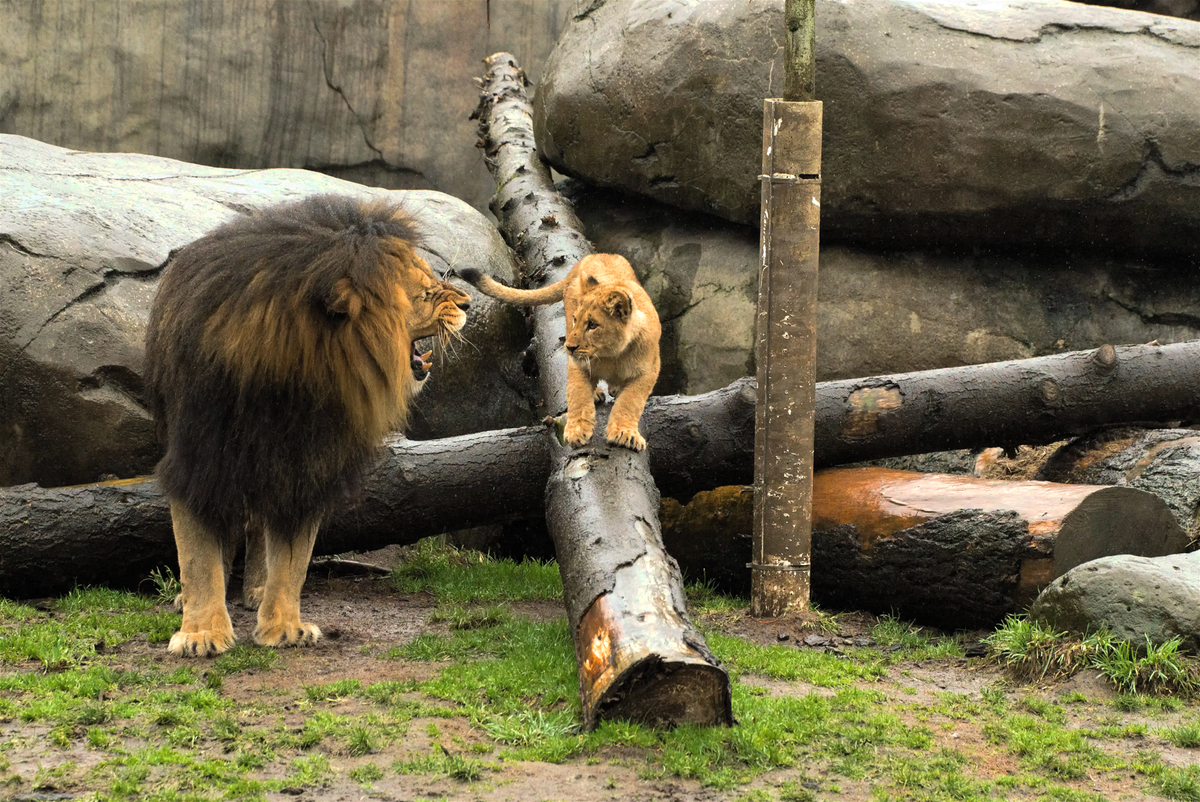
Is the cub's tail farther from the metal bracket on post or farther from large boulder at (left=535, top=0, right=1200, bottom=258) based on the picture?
large boulder at (left=535, top=0, right=1200, bottom=258)

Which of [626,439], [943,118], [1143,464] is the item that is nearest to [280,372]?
[626,439]

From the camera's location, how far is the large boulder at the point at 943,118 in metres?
8.63

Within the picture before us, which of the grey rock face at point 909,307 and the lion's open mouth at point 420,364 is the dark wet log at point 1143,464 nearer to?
the grey rock face at point 909,307

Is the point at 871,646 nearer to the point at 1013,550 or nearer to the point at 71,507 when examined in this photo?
the point at 1013,550

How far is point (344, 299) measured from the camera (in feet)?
17.1

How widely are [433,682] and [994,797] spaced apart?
88.9 inches

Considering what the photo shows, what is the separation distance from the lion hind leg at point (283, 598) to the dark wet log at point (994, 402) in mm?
3113

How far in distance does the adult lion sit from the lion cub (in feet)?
2.45

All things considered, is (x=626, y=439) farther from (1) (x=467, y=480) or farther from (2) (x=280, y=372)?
(2) (x=280, y=372)

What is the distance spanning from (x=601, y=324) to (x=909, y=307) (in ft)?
11.3

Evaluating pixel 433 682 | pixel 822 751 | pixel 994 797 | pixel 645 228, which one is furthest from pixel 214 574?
pixel 645 228

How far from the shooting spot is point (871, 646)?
6273mm

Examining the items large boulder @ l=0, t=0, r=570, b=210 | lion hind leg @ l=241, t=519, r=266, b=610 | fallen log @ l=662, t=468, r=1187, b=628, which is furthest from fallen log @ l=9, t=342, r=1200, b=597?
large boulder @ l=0, t=0, r=570, b=210

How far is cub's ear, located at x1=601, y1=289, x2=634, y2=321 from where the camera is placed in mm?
6156
